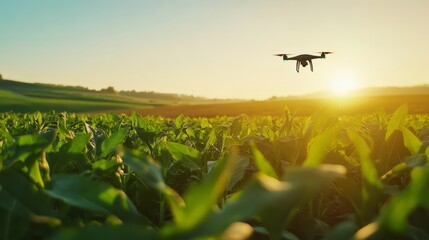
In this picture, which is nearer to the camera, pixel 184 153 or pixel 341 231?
pixel 341 231

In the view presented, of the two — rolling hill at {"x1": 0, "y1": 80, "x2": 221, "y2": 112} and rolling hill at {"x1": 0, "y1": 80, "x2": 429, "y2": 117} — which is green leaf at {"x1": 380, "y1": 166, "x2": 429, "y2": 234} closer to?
rolling hill at {"x1": 0, "y1": 80, "x2": 429, "y2": 117}

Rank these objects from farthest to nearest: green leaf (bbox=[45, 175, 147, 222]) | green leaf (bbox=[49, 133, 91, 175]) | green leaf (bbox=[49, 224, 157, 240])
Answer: green leaf (bbox=[49, 133, 91, 175])
green leaf (bbox=[45, 175, 147, 222])
green leaf (bbox=[49, 224, 157, 240])

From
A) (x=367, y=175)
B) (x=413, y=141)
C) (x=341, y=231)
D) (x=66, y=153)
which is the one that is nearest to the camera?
(x=341, y=231)

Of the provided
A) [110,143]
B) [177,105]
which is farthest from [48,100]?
[110,143]

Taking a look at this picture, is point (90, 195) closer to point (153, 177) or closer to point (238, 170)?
point (153, 177)

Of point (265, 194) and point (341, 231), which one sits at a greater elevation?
point (265, 194)

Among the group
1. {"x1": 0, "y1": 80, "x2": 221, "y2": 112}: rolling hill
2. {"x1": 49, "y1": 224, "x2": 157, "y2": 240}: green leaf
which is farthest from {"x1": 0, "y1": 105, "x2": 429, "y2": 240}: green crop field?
{"x1": 0, "y1": 80, "x2": 221, "y2": 112}: rolling hill

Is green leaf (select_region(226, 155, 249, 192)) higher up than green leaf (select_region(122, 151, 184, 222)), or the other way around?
green leaf (select_region(122, 151, 184, 222))

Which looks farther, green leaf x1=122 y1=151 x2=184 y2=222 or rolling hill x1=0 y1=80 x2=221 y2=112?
rolling hill x1=0 y1=80 x2=221 y2=112

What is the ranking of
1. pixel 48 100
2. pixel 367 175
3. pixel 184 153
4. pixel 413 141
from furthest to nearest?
1. pixel 48 100
2. pixel 184 153
3. pixel 413 141
4. pixel 367 175
